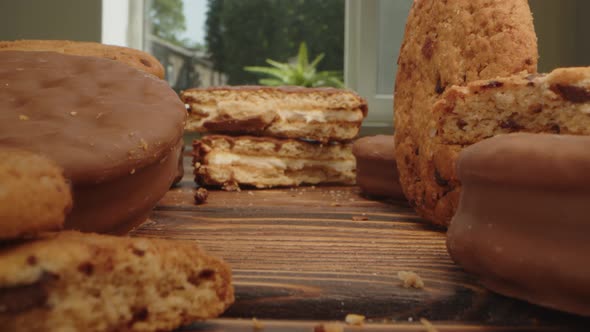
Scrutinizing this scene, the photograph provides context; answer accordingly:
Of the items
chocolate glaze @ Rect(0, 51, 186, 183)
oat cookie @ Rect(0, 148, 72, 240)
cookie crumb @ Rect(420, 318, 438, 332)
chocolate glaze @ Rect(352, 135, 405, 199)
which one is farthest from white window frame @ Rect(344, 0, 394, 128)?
oat cookie @ Rect(0, 148, 72, 240)

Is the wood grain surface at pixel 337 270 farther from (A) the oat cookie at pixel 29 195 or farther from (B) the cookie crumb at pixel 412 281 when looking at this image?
(A) the oat cookie at pixel 29 195

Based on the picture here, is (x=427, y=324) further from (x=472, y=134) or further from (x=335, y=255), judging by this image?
(x=472, y=134)

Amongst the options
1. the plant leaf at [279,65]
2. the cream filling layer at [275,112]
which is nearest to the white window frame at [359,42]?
the plant leaf at [279,65]

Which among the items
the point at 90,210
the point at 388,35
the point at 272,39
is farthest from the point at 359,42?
the point at 90,210

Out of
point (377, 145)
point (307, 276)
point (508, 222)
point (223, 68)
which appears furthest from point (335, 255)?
point (223, 68)

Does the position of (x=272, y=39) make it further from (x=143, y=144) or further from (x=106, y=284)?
(x=106, y=284)

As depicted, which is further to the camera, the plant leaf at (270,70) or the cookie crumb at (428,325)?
the plant leaf at (270,70)
